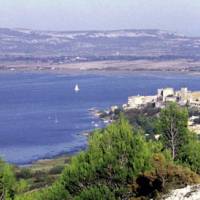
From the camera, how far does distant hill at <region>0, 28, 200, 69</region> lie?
13550 cm

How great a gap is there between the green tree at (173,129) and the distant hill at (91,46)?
111 m

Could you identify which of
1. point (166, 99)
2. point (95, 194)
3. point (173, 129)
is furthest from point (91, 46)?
point (95, 194)

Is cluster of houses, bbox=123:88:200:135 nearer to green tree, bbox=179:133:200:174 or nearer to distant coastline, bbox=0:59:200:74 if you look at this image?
green tree, bbox=179:133:200:174

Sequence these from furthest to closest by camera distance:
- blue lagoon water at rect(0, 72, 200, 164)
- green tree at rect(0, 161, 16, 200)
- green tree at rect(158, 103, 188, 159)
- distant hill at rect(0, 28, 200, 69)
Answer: distant hill at rect(0, 28, 200, 69)
blue lagoon water at rect(0, 72, 200, 164)
green tree at rect(158, 103, 188, 159)
green tree at rect(0, 161, 16, 200)

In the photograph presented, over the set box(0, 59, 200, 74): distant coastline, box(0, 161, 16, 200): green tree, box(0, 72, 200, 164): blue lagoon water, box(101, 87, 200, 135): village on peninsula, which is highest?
box(0, 161, 16, 200): green tree

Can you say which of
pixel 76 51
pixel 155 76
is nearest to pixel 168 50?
pixel 76 51

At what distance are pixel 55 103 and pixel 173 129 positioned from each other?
52.3 m

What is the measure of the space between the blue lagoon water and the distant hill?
30.5 m

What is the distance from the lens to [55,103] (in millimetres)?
66125

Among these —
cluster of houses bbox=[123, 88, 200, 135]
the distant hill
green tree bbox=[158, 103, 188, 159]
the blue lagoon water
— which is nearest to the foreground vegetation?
green tree bbox=[158, 103, 188, 159]

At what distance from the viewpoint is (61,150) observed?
39.2 meters

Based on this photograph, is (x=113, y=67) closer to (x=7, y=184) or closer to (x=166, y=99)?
(x=166, y=99)

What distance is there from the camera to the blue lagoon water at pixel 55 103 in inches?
1638

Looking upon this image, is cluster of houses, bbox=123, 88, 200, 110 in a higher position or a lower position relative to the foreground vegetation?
lower
